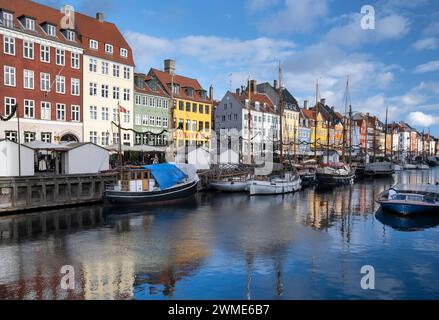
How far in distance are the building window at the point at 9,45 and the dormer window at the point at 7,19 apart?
1407mm

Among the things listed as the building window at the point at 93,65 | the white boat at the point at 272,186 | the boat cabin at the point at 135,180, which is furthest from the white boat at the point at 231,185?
the building window at the point at 93,65

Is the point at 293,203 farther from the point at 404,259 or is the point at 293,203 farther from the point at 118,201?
the point at 404,259

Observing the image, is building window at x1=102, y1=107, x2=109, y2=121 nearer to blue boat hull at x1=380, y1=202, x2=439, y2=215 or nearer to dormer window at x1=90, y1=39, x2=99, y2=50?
dormer window at x1=90, y1=39, x2=99, y2=50

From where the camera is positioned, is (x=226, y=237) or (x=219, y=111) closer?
(x=226, y=237)

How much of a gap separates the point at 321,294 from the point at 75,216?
22.6 m

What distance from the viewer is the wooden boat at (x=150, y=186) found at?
3766 cm

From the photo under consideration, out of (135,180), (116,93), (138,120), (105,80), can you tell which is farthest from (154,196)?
(138,120)

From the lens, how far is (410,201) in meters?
32.4

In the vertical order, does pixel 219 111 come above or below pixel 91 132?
above

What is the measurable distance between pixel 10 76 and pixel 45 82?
4241 mm

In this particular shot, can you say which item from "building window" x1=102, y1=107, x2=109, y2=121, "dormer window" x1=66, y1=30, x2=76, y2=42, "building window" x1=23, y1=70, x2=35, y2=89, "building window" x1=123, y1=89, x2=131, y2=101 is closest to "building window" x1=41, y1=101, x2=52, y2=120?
"building window" x1=23, y1=70, x2=35, y2=89

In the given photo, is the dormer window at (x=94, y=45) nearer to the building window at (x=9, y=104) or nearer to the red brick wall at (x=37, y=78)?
the red brick wall at (x=37, y=78)

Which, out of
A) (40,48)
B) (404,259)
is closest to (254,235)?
(404,259)

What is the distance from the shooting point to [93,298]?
1431cm
